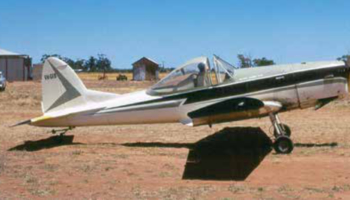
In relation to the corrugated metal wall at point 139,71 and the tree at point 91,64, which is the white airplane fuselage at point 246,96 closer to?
the corrugated metal wall at point 139,71

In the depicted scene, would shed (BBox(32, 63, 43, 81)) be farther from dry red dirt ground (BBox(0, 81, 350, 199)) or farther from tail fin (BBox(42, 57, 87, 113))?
tail fin (BBox(42, 57, 87, 113))

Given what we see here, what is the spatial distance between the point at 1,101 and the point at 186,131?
1461 centimetres

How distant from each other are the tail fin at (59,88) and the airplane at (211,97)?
24mm

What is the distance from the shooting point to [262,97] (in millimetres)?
10336

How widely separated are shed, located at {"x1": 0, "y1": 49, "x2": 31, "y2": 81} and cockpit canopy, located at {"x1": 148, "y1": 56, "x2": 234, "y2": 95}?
4917 centimetres

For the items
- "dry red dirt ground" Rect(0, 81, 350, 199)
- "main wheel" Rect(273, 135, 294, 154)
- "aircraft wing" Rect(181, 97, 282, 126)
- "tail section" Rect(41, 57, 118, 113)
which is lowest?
"dry red dirt ground" Rect(0, 81, 350, 199)

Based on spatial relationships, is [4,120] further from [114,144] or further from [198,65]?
[198,65]

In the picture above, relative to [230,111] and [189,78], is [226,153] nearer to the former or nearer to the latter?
[230,111]

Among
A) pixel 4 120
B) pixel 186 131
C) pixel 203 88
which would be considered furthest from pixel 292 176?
pixel 4 120

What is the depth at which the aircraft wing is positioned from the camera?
30.6 ft

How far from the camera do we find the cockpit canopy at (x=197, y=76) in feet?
34.9

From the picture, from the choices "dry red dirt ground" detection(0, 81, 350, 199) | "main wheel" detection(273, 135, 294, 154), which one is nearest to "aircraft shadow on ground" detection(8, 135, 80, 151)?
"dry red dirt ground" detection(0, 81, 350, 199)

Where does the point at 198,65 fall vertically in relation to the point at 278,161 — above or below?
above

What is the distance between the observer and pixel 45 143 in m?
A: 11.9
